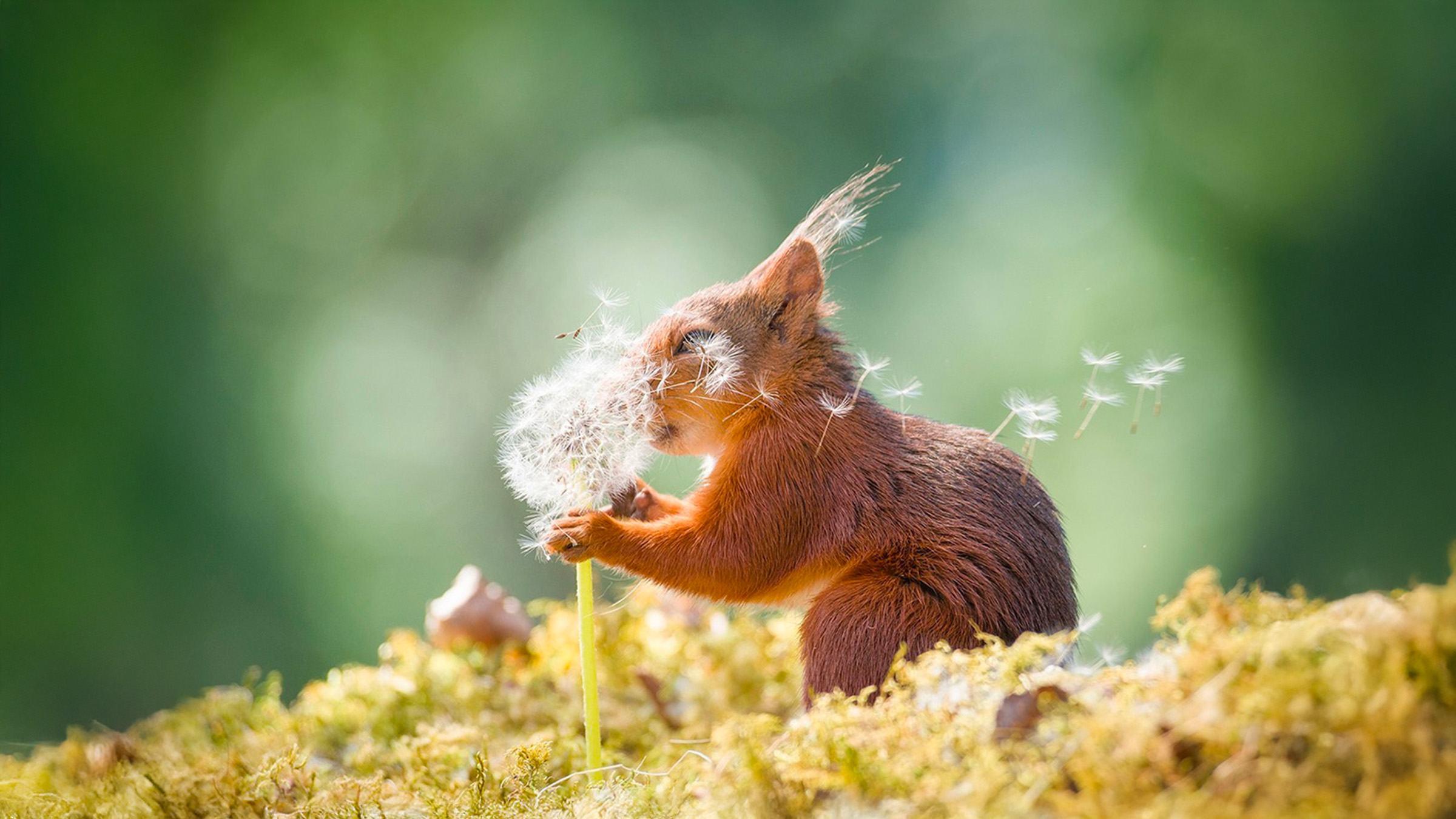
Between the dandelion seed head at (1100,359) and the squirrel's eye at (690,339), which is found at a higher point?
the squirrel's eye at (690,339)

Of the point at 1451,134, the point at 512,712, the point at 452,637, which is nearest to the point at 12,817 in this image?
the point at 512,712

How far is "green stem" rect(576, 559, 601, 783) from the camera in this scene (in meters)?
1.21

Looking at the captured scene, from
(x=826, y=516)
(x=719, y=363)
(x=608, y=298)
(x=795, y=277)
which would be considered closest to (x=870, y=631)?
(x=826, y=516)

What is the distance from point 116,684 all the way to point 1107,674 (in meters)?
4.19

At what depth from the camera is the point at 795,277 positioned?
1.56 meters

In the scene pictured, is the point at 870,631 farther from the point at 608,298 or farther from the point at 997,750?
the point at 608,298

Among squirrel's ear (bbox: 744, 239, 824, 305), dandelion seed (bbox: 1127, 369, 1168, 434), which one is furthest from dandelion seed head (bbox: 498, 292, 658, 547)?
dandelion seed (bbox: 1127, 369, 1168, 434)

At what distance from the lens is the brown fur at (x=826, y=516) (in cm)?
125

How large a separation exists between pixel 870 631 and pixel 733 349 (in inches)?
19.3

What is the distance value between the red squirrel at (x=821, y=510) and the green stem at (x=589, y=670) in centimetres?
5

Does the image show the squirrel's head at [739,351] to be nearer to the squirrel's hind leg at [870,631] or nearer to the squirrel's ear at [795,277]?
the squirrel's ear at [795,277]

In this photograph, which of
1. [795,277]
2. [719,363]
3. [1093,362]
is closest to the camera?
[1093,362]

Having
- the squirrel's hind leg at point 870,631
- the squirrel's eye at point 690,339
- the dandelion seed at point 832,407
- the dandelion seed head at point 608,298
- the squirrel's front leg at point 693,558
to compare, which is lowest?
the squirrel's hind leg at point 870,631

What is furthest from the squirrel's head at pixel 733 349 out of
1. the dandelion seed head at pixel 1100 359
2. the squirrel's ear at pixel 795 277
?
the dandelion seed head at pixel 1100 359
